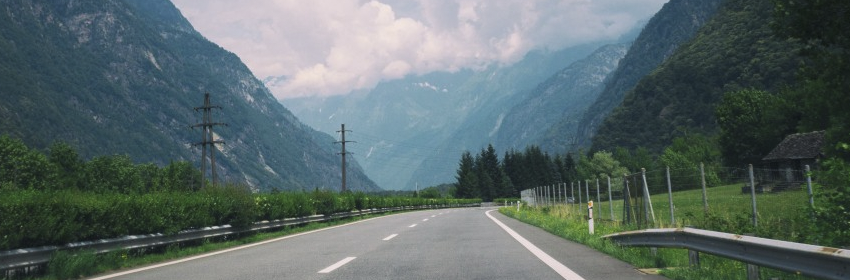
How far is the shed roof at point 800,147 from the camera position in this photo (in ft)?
192

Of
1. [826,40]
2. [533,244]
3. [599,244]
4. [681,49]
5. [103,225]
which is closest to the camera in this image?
[103,225]

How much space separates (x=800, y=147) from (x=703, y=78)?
320 feet

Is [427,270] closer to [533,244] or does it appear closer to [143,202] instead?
[533,244]

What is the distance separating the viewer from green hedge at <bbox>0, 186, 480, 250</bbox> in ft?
29.4

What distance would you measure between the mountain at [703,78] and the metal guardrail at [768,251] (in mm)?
125404

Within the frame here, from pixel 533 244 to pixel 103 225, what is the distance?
338 inches

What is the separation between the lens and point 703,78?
495 feet

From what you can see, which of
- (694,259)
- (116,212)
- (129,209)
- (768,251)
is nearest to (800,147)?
(694,259)

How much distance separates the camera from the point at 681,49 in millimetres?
179250

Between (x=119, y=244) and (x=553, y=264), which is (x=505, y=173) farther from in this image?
(x=553, y=264)

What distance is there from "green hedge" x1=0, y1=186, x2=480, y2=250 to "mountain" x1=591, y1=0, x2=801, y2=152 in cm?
12224

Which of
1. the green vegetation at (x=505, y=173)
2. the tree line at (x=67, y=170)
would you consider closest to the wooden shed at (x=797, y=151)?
the tree line at (x=67, y=170)

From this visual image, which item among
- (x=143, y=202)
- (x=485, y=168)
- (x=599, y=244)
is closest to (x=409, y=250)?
(x=599, y=244)

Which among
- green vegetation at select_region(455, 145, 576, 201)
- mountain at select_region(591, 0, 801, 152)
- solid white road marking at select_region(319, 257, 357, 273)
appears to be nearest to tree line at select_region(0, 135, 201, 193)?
solid white road marking at select_region(319, 257, 357, 273)
